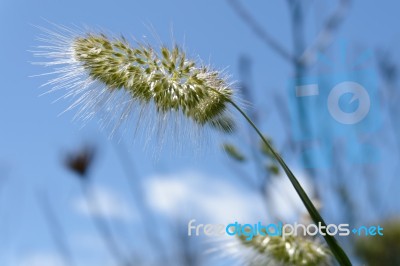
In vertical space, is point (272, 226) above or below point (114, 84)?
below

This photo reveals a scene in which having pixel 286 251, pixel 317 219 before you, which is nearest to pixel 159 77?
pixel 317 219

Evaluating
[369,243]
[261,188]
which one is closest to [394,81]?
[369,243]

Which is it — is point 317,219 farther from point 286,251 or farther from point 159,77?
point 286,251

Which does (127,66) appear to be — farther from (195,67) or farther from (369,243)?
(369,243)

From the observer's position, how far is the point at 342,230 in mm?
3439

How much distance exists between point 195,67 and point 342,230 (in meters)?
1.84

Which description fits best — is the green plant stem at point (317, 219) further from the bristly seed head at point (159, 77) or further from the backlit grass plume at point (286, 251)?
the backlit grass plume at point (286, 251)

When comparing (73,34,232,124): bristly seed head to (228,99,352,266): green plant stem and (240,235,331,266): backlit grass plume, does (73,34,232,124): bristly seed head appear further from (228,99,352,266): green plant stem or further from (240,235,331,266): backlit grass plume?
(240,235,331,266): backlit grass plume

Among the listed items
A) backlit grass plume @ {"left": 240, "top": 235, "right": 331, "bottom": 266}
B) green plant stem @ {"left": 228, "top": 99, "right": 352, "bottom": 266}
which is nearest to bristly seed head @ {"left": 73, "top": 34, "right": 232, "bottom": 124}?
green plant stem @ {"left": 228, "top": 99, "right": 352, "bottom": 266}

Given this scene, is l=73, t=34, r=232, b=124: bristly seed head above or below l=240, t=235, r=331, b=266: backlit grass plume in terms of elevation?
above

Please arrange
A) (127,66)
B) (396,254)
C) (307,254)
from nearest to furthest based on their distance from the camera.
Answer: (127,66) < (307,254) < (396,254)

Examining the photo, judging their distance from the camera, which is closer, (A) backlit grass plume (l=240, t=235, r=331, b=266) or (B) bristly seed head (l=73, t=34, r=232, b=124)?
(B) bristly seed head (l=73, t=34, r=232, b=124)

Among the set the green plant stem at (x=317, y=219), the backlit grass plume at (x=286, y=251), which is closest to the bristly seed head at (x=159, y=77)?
the green plant stem at (x=317, y=219)

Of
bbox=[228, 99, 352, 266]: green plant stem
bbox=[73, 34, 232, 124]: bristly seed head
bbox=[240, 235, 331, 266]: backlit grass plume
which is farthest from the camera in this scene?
bbox=[240, 235, 331, 266]: backlit grass plume
